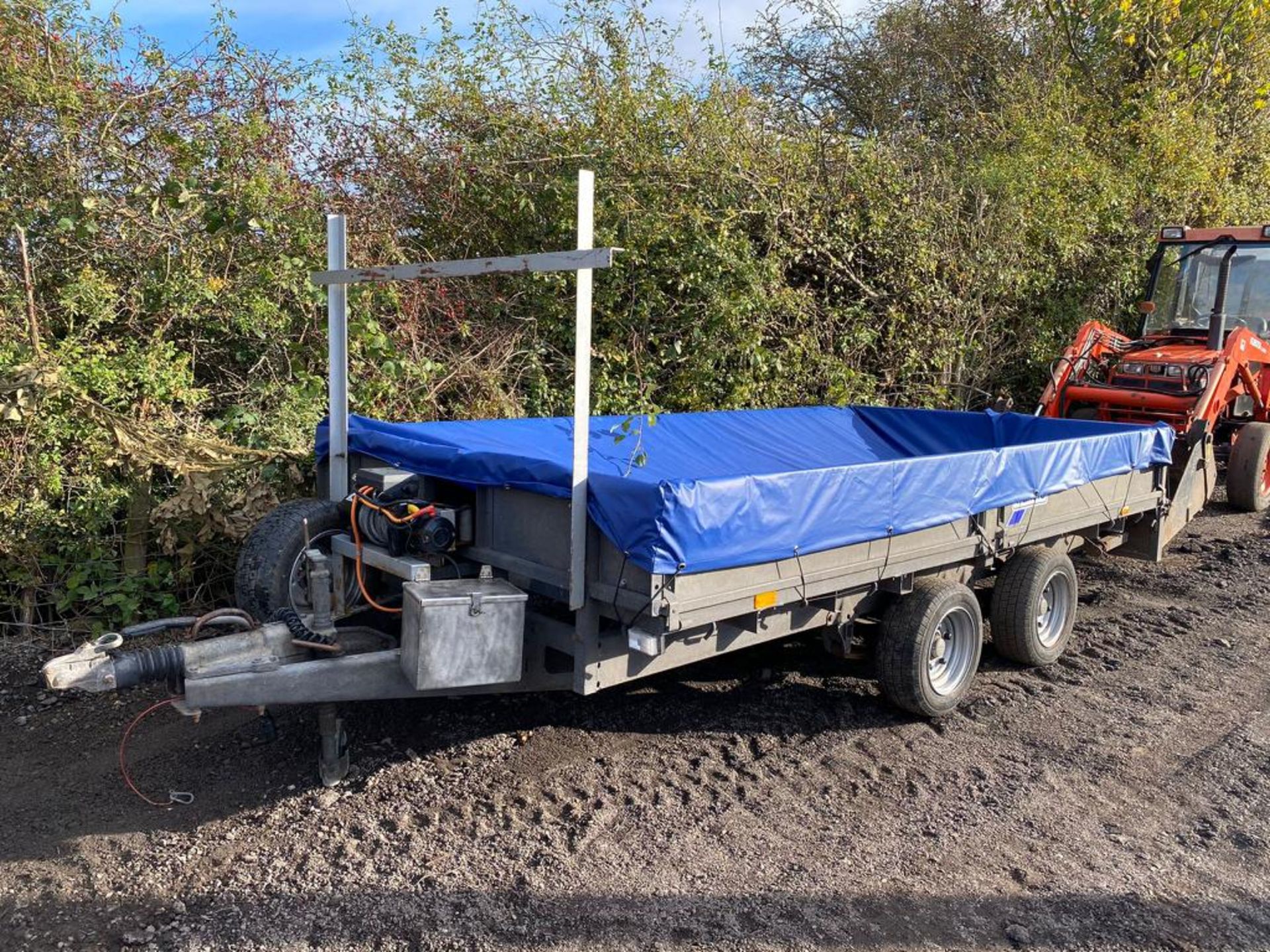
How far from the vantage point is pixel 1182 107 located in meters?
13.7

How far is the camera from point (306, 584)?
4219mm

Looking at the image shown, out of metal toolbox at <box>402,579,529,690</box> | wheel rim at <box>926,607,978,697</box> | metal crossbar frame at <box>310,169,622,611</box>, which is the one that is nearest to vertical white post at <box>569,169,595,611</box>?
metal crossbar frame at <box>310,169,622,611</box>

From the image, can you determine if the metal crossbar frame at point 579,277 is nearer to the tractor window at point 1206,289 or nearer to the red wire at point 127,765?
the red wire at point 127,765

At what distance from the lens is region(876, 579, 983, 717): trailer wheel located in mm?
4316

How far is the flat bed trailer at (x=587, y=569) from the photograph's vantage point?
10.7 ft

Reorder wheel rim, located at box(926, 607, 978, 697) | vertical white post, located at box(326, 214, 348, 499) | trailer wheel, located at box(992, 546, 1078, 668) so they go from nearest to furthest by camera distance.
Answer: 1. vertical white post, located at box(326, 214, 348, 499)
2. wheel rim, located at box(926, 607, 978, 697)
3. trailer wheel, located at box(992, 546, 1078, 668)

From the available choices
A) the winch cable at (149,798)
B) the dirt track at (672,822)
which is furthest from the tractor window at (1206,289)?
the winch cable at (149,798)

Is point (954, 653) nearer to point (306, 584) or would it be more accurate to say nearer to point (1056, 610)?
point (1056, 610)

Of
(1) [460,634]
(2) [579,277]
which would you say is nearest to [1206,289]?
(2) [579,277]

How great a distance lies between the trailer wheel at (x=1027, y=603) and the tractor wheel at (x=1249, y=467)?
4644 mm

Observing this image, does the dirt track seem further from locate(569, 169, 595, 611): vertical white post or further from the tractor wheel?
the tractor wheel

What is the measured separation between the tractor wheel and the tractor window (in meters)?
1.20

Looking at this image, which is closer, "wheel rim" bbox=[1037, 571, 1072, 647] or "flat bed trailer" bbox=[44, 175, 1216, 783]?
"flat bed trailer" bbox=[44, 175, 1216, 783]

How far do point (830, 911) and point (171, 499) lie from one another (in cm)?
409
